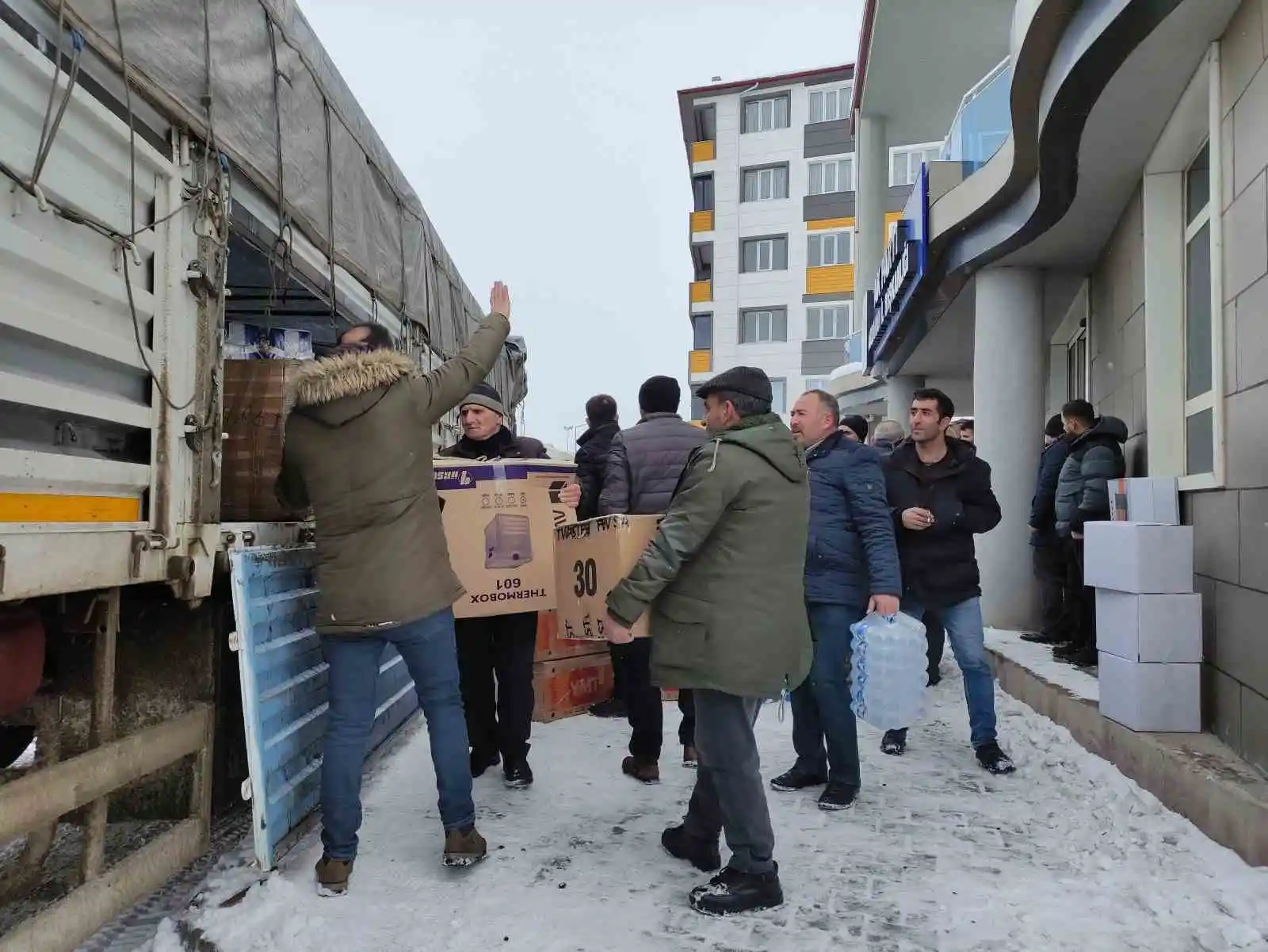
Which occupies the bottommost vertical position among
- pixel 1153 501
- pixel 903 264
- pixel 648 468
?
pixel 1153 501

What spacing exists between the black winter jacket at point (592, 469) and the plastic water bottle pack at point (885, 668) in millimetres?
1578

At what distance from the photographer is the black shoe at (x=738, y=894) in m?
3.02

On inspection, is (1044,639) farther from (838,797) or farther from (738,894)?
(738,894)

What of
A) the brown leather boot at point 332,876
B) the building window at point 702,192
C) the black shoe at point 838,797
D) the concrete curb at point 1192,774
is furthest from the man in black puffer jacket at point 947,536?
the building window at point 702,192

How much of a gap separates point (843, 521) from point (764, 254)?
29.6m

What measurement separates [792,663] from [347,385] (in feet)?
5.89

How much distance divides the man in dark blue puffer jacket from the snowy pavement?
30 centimetres

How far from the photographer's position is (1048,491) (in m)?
6.76

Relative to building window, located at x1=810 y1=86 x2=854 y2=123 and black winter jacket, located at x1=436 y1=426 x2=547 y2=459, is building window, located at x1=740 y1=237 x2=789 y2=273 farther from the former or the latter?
black winter jacket, located at x1=436 y1=426 x2=547 y2=459

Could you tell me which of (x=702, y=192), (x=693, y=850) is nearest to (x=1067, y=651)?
(x=693, y=850)

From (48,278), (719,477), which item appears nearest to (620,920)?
(719,477)

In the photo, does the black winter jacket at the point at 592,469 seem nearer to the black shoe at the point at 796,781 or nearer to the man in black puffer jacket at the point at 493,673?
the man in black puffer jacket at the point at 493,673

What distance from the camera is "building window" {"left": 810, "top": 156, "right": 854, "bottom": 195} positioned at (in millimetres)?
31891

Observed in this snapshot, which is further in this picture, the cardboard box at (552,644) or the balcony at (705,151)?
the balcony at (705,151)
